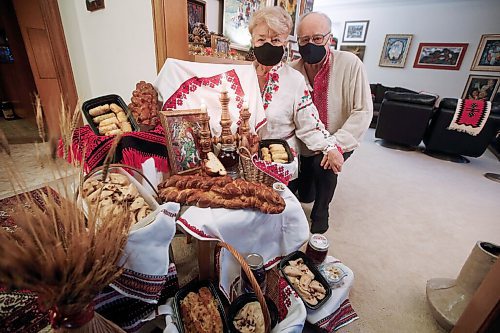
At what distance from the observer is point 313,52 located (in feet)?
3.85

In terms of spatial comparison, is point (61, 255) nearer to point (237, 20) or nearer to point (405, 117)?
point (237, 20)

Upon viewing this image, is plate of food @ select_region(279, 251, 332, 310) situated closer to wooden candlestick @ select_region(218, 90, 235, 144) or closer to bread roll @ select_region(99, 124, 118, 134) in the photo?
wooden candlestick @ select_region(218, 90, 235, 144)

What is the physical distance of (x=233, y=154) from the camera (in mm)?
847

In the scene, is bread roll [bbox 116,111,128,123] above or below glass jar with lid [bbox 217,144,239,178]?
above

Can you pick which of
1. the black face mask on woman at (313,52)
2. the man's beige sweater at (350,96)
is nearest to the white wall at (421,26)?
the man's beige sweater at (350,96)

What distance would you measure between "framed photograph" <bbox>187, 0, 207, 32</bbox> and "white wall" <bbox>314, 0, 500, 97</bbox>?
4750 millimetres

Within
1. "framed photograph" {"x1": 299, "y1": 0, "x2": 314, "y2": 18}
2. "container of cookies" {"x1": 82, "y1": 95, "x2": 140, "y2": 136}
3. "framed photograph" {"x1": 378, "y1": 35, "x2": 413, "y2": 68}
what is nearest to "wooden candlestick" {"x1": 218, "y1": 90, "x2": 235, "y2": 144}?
"container of cookies" {"x1": 82, "y1": 95, "x2": 140, "y2": 136}

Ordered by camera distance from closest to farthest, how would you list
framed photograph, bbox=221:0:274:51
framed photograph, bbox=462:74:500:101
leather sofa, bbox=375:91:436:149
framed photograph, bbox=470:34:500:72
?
1. framed photograph, bbox=221:0:274:51
2. leather sofa, bbox=375:91:436:149
3. framed photograph, bbox=470:34:500:72
4. framed photograph, bbox=462:74:500:101

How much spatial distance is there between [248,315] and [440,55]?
6126 millimetres

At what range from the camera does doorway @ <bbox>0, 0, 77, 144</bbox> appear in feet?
5.63

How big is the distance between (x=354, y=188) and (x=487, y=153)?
3057 millimetres

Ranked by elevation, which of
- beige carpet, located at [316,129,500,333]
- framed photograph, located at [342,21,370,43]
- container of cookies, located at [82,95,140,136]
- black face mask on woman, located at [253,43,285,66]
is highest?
framed photograph, located at [342,21,370,43]

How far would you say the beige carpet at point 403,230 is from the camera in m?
1.00

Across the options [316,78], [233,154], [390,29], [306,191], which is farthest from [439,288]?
[390,29]
